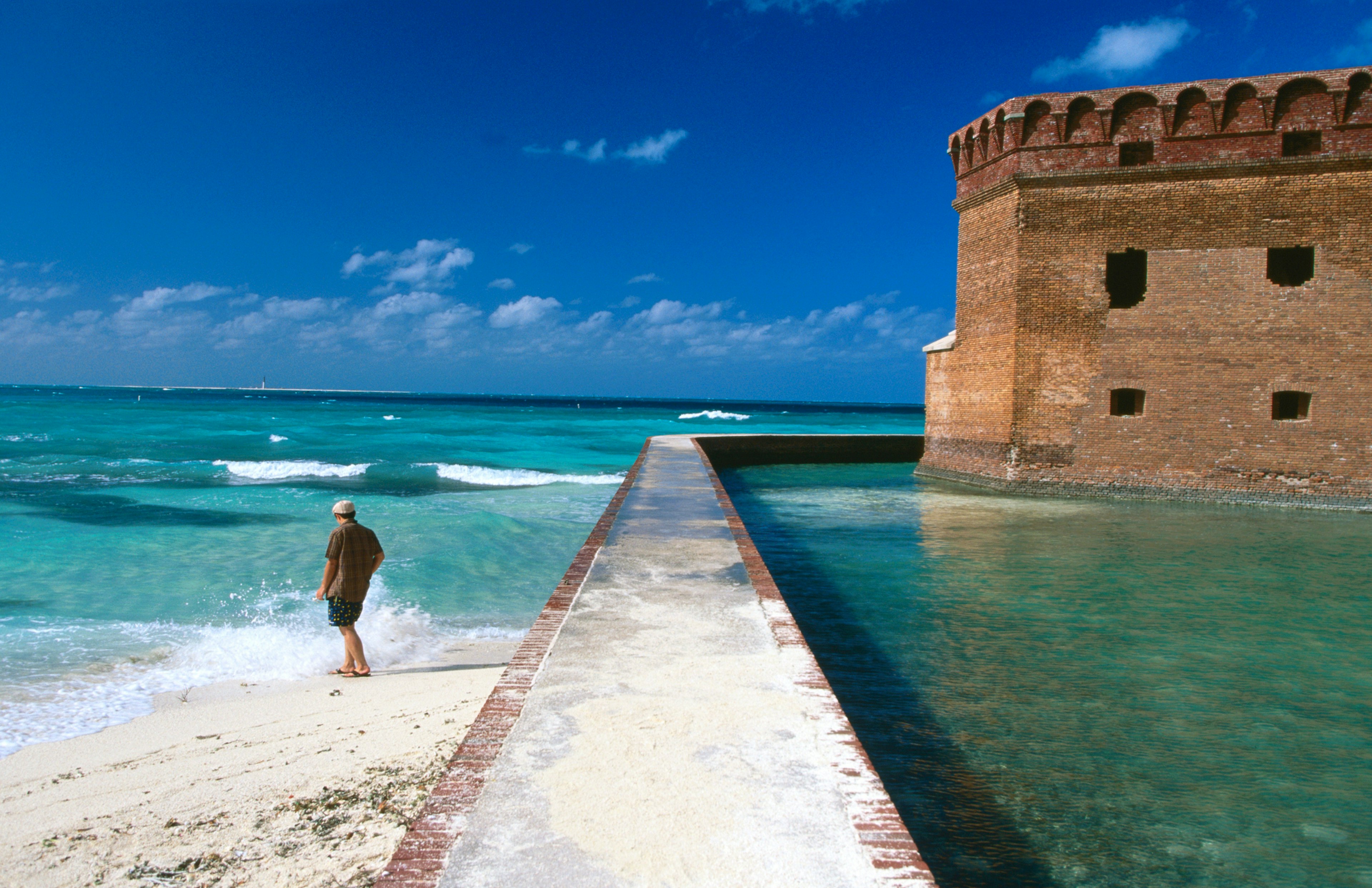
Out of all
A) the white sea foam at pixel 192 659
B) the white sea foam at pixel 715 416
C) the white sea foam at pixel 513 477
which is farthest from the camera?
the white sea foam at pixel 715 416

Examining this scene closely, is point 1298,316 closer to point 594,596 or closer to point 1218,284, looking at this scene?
point 1218,284

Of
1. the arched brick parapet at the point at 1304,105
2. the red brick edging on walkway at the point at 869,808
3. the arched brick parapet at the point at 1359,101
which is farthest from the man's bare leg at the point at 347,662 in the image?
the arched brick parapet at the point at 1359,101

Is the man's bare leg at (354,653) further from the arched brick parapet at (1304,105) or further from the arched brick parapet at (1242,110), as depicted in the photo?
the arched brick parapet at (1304,105)

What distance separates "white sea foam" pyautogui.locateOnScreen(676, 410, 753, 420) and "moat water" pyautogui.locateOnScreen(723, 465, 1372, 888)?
66.1 meters

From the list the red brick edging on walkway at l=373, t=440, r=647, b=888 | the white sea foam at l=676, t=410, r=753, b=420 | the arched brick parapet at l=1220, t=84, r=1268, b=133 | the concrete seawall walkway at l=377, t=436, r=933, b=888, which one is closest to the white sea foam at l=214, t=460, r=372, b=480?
the red brick edging on walkway at l=373, t=440, r=647, b=888

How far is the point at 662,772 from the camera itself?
100 inches

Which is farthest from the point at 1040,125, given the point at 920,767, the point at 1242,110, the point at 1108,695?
the point at 920,767

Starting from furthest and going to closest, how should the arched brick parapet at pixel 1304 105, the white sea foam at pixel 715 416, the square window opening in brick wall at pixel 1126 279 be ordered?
the white sea foam at pixel 715 416 → the square window opening in brick wall at pixel 1126 279 → the arched brick parapet at pixel 1304 105

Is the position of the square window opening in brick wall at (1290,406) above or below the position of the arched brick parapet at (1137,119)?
below

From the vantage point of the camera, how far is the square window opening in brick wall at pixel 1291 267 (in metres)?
12.6

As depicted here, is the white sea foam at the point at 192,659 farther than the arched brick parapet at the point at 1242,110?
No

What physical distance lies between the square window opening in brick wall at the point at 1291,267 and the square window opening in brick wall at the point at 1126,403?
2686 millimetres

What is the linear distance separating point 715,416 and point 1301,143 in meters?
67.0

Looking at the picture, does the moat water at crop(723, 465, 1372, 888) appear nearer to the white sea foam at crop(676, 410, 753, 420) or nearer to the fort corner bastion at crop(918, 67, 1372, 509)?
the fort corner bastion at crop(918, 67, 1372, 509)
